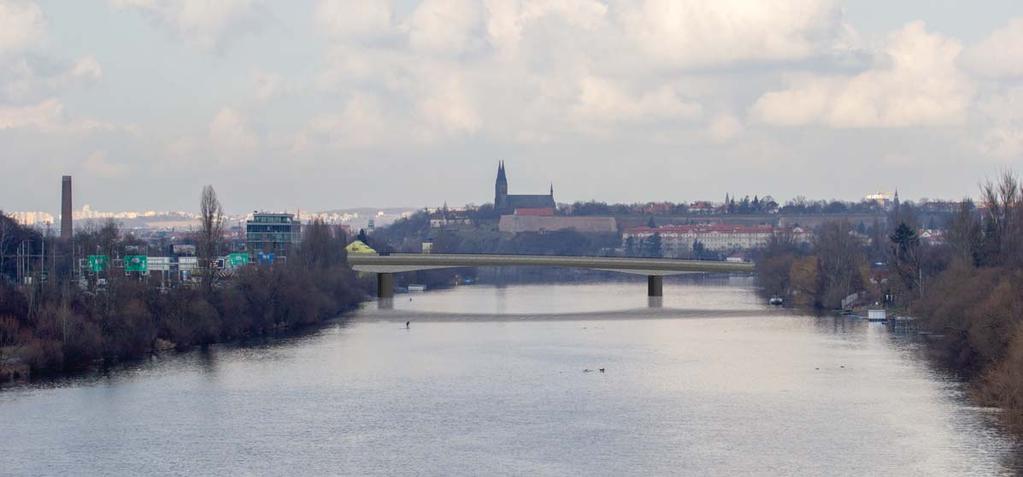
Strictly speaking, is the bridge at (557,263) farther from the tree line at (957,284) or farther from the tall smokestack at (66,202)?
the tall smokestack at (66,202)

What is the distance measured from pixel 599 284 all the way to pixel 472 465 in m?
64.2

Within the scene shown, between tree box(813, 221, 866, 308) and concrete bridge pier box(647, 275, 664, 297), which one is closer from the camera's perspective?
tree box(813, 221, 866, 308)

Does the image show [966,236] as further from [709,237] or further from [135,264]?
[709,237]

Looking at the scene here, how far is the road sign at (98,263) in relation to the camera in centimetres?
4947

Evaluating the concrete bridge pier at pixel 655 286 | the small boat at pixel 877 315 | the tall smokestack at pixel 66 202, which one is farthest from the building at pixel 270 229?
the small boat at pixel 877 315

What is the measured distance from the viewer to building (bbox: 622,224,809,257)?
151 m

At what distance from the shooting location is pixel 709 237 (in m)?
154

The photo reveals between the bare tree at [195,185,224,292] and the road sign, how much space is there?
3096 mm

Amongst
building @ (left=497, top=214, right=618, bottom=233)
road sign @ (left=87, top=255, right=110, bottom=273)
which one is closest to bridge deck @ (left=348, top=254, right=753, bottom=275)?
road sign @ (left=87, top=255, right=110, bottom=273)

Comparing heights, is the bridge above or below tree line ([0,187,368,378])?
above

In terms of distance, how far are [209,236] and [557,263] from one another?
1958cm

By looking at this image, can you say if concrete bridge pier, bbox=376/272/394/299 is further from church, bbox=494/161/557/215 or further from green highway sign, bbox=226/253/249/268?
church, bbox=494/161/557/215

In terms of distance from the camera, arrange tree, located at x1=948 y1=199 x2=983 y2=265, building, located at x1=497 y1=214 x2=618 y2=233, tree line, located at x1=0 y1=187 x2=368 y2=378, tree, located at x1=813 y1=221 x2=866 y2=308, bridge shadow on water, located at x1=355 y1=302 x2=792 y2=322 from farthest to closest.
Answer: building, located at x1=497 y1=214 x2=618 y2=233 < tree, located at x1=813 y1=221 x2=866 y2=308 < bridge shadow on water, located at x1=355 y1=302 x2=792 y2=322 < tree, located at x1=948 y1=199 x2=983 y2=265 < tree line, located at x1=0 y1=187 x2=368 y2=378

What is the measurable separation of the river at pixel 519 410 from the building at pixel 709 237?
340ft
